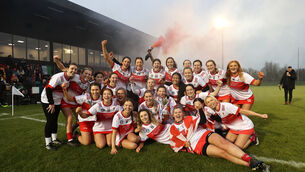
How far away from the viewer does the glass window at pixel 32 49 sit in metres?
15.2

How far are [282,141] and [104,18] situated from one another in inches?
814

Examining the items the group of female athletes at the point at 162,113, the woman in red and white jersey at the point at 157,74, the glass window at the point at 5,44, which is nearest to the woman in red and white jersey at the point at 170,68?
the woman in red and white jersey at the point at 157,74

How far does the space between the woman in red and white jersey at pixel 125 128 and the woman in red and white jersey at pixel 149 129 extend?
0.48 ft

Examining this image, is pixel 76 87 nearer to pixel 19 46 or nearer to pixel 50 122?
pixel 50 122

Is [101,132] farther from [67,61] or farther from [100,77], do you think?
[67,61]

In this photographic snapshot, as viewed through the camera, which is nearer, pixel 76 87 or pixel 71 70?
pixel 71 70

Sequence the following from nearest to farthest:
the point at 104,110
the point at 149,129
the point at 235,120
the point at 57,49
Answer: the point at 235,120
the point at 149,129
the point at 104,110
the point at 57,49

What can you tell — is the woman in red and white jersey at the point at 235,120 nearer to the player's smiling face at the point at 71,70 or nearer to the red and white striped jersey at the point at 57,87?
the player's smiling face at the point at 71,70

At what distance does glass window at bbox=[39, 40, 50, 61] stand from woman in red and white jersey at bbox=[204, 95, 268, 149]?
17.2 metres

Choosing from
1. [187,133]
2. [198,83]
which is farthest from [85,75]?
[198,83]

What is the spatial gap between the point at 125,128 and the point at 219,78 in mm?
2650

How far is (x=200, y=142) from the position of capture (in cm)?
297

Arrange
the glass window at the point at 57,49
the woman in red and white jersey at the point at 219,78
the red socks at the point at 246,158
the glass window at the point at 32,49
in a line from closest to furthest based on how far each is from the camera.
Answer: the red socks at the point at 246,158
the woman in red and white jersey at the point at 219,78
the glass window at the point at 32,49
the glass window at the point at 57,49

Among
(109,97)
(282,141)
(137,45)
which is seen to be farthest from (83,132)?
(137,45)
